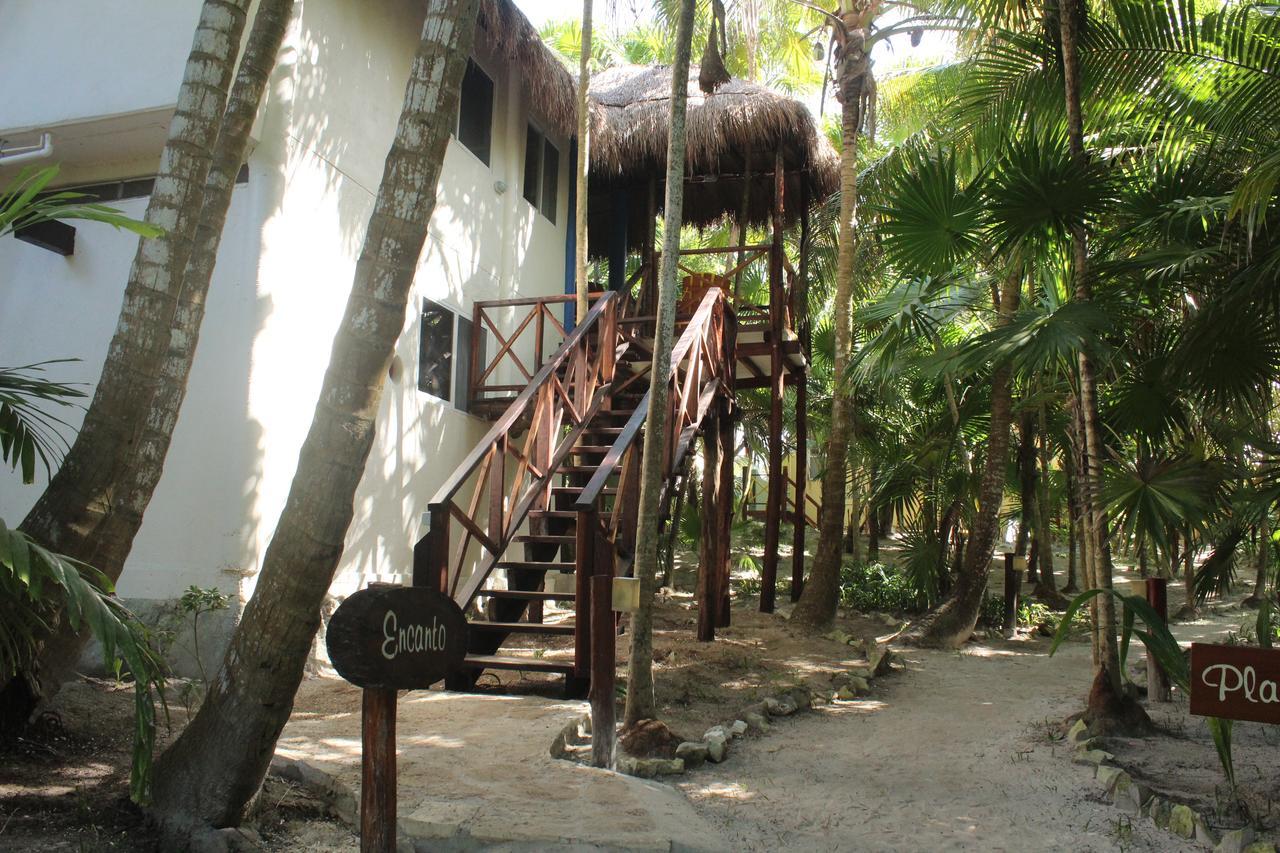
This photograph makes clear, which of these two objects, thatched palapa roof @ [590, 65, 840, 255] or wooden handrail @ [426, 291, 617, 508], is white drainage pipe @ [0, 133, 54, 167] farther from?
thatched palapa roof @ [590, 65, 840, 255]

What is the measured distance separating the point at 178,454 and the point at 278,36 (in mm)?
3801

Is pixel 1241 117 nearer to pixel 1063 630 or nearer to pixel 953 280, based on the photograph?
pixel 953 280

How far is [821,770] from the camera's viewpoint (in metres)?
6.37

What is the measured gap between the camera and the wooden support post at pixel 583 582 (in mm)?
6684

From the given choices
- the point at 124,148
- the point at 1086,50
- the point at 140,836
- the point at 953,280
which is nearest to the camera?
the point at 140,836

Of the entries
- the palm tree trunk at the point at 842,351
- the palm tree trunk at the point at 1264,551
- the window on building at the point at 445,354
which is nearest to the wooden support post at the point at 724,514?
the palm tree trunk at the point at 842,351

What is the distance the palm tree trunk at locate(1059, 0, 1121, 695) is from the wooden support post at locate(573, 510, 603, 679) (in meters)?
3.26

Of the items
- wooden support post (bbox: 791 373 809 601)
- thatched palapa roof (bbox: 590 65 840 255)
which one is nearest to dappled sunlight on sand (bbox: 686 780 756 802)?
wooden support post (bbox: 791 373 809 601)

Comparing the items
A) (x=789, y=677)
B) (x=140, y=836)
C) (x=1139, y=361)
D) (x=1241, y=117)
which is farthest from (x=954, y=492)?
(x=140, y=836)

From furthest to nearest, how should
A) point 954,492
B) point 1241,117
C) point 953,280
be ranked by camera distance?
point 954,492, point 953,280, point 1241,117

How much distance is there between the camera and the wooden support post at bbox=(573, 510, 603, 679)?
6.68m

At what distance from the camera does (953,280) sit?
8.06m

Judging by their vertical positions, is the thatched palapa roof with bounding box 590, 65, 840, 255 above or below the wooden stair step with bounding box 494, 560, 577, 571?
above

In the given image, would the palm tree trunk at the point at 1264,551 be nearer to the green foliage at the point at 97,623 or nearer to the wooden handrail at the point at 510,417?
the green foliage at the point at 97,623
